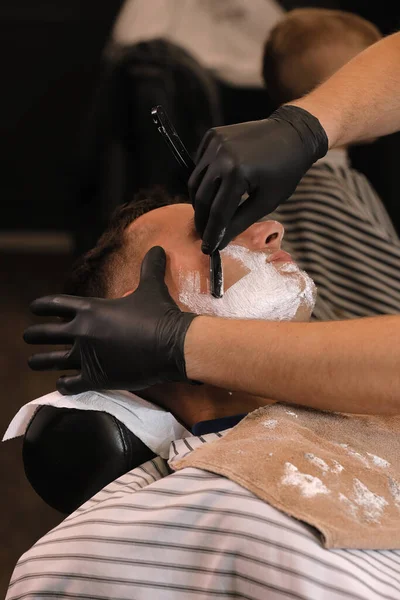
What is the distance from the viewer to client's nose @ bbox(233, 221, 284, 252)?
1.52 meters

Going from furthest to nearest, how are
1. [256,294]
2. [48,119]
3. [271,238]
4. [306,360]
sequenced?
[48,119] < [271,238] < [256,294] < [306,360]

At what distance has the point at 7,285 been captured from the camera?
3854mm

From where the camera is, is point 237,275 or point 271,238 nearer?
point 237,275

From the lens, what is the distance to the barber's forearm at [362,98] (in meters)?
1.57

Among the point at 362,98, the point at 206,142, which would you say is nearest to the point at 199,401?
the point at 206,142

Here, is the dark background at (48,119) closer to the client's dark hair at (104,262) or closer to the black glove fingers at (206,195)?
the client's dark hair at (104,262)

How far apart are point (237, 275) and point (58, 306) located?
0.34 meters

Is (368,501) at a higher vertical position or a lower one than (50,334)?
lower

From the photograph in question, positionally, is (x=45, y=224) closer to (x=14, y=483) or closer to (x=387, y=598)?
(x=14, y=483)

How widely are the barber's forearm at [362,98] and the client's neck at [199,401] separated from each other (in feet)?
1.80

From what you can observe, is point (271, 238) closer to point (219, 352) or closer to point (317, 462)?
point (219, 352)

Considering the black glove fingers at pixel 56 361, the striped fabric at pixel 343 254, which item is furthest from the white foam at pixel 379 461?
the striped fabric at pixel 343 254

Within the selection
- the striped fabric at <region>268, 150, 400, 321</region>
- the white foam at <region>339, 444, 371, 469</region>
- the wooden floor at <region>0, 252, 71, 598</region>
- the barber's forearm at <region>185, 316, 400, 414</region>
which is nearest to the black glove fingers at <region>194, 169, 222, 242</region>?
the barber's forearm at <region>185, 316, 400, 414</region>

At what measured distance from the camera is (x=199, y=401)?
1.46 metres
